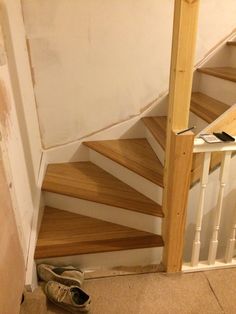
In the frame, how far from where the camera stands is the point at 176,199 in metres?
1.35

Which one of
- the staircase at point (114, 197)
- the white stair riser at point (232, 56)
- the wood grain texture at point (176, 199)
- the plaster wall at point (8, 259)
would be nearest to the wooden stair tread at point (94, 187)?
the staircase at point (114, 197)

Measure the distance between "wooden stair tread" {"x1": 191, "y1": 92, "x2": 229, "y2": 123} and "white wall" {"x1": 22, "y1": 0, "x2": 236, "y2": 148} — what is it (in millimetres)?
320

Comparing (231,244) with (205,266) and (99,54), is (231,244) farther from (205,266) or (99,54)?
(99,54)

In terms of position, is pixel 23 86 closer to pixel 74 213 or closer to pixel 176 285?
pixel 74 213

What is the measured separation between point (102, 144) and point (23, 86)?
766mm

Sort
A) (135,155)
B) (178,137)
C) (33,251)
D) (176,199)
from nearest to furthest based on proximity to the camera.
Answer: (178,137) → (176,199) → (33,251) → (135,155)

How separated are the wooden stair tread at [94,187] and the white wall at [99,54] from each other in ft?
0.94

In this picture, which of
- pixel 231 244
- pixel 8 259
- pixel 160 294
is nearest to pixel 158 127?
pixel 231 244

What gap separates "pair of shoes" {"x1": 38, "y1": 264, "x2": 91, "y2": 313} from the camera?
1.29 metres

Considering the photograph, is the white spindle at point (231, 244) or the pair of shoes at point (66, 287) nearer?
the pair of shoes at point (66, 287)

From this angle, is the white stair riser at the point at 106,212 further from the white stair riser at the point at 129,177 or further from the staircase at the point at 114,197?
the white stair riser at the point at 129,177

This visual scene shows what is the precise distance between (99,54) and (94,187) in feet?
3.22

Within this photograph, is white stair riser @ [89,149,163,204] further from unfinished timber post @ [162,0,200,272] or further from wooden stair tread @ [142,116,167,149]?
wooden stair tread @ [142,116,167,149]

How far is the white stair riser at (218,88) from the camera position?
1739 millimetres
